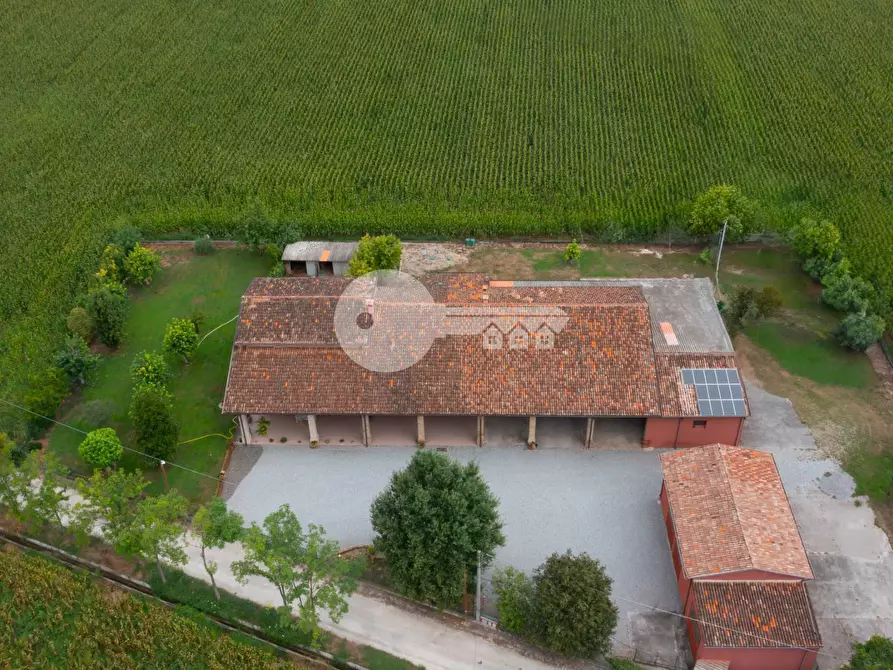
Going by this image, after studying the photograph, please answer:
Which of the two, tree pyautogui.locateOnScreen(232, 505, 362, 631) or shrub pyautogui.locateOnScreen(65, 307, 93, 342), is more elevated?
tree pyautogui.locateOnScreen(232, 505, 362, 631)

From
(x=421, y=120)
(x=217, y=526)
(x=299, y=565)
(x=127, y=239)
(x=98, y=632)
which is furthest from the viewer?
(x=421, y=120)

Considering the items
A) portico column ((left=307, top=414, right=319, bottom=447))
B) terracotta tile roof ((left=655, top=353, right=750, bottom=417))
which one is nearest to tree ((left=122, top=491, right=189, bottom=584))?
portico column ((left=307, top=414, right=319, bottom=447))

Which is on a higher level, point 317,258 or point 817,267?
point 817,267

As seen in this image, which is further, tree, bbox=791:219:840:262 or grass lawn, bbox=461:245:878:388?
tree, bbox=791:219:840:262

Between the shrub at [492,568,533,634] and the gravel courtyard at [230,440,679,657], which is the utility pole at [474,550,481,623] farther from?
the gravel courtyard at [230,440,679,657]

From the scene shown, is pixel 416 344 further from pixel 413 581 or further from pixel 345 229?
pixel 345 229

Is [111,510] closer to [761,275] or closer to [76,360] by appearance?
[76,360]

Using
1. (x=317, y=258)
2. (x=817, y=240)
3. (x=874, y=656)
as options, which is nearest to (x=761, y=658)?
(x=874, y=656)

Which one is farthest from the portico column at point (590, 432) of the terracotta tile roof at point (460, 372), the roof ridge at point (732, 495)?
the roof ridge at point (732, 495)
